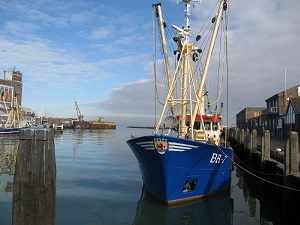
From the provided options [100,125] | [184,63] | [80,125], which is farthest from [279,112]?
[100,125]

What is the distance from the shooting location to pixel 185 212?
1111 centimetres

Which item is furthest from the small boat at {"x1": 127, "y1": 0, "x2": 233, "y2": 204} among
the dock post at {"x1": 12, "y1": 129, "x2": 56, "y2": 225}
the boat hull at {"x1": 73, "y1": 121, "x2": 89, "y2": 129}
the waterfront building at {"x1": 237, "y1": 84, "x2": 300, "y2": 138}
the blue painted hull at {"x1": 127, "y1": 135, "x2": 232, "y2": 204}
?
the boat hull at {"x1": 73, "y1": 121, "x2": 89, "y2": 129}

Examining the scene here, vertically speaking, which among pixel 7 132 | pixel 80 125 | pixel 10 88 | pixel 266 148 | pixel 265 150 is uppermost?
pixel 10 88

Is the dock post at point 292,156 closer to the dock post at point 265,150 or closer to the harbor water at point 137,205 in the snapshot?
the harbor water at point 137,205

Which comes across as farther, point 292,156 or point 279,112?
point 279,112

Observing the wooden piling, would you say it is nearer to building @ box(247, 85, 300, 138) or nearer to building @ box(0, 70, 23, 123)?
building @ box(247, 85, 300, 138)

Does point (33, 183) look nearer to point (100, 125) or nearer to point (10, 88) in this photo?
point (10, 88)

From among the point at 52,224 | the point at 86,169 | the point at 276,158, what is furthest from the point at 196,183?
the point at 86,169

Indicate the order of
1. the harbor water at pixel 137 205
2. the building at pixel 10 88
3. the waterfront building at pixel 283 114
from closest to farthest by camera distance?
the harbor water at pixel 137 205 < the waterfront building at pixel 283 114 < the building at pixel 10 88

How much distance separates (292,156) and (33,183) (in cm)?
932

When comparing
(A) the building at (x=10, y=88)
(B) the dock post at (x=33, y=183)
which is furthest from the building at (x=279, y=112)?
(A) the building at (x=10, y=88)

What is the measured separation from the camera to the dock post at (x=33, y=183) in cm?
459

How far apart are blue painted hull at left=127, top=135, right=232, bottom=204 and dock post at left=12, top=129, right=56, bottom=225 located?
6.45m

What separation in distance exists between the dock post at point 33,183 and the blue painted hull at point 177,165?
645 centimetres
